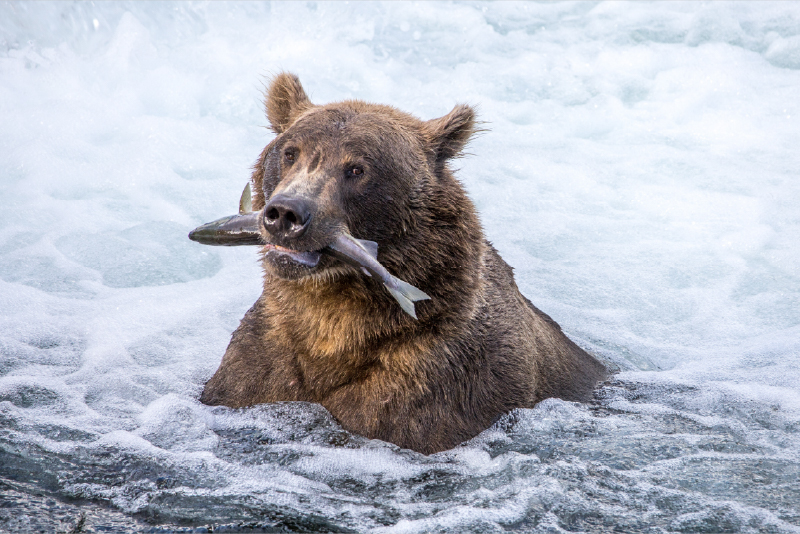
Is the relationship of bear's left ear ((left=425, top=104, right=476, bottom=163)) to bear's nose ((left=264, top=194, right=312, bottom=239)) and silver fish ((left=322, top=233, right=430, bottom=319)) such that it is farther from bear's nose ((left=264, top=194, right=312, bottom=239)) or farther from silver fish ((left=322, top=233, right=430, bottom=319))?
bear's nose ((left=264, top=194, right=312, bottom=239))

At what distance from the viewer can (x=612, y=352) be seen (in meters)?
7.84

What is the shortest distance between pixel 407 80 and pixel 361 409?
9.71m

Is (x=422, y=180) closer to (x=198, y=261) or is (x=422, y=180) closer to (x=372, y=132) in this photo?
(x=372, y=132)

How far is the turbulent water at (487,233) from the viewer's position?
4207 millimetres

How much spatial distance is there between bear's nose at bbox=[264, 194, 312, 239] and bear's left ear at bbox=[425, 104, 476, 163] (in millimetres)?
1287

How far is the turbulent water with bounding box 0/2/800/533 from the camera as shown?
421 cm

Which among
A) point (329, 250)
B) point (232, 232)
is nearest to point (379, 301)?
point (329, 250)

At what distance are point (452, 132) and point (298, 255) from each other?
4.96ft

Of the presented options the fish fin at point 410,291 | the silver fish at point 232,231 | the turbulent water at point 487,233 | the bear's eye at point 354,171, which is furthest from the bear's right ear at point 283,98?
the fish fin at point 410,291

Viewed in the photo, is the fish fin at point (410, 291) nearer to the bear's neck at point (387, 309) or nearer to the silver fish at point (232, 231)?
the bear's neck at point (387, 309)

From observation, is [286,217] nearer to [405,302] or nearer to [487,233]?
[405,302]

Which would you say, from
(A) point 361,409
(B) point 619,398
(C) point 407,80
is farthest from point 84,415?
(C) point 407,80

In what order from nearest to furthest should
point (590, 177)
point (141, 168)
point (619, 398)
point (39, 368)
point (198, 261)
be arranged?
point (39, 368) → point (619, 398) → point (198, 261) → point (141, 168) → point (590, 177)

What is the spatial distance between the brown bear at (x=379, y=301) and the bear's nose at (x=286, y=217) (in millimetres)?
107
